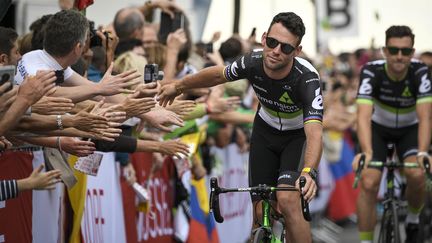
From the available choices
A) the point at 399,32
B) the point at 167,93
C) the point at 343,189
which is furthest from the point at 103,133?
the point at 343,189

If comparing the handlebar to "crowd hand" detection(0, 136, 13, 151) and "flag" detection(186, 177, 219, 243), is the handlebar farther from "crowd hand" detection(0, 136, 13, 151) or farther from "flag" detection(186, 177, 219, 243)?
"flag" detection(186, 177, 219, 243)

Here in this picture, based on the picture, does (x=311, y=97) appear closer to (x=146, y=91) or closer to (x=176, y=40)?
(x=146, y=91)

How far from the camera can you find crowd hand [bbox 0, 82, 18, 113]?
6.88 m

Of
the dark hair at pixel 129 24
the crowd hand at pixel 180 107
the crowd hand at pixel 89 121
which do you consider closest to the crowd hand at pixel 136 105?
the crowd hand at pixel 89 121

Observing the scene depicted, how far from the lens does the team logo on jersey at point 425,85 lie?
37.3ft

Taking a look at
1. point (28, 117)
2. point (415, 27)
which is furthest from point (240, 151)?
point (415, 27)

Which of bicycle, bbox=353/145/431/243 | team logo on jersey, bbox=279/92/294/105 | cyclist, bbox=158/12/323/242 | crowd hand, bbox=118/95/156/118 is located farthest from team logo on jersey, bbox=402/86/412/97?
crowd hand, bbox=118/95/156/118

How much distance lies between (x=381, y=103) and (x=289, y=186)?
350 cm

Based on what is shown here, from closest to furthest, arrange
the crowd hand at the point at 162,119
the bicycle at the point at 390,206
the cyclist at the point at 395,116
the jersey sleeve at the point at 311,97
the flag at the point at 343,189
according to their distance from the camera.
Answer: the jersey sleeve at the point at 311,97 < the crowd hand at the point at 162,119 < the bicycle at the point at 390,206 < the cyclist at the point at 395,116 < the flag at the point at 343,189

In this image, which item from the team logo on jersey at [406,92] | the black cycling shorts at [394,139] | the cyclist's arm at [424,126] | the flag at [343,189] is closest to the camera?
the cyclist's arm at [424,126]

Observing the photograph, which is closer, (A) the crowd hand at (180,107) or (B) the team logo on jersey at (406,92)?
(A) the crowd hand at (180,107)

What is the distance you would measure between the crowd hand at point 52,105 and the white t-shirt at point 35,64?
652 mm

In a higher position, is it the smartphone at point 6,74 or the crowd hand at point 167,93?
the smartphone at point 6,74

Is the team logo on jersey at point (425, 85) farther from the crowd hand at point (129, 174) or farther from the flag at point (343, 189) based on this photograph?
the flag at point (343, 189)
